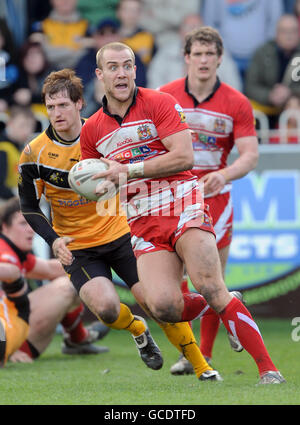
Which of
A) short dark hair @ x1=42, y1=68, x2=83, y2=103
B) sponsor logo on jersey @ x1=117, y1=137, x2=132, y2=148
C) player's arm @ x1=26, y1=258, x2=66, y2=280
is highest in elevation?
short dark hair @ x1=42, y1=68, x2=83, y2=103

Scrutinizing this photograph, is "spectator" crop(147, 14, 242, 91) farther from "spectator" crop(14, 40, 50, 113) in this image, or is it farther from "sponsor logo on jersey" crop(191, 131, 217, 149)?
"sponsor logo on jersey" crop(191, 131, 217, 149)

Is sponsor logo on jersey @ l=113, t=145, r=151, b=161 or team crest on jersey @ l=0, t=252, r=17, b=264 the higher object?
sponsor logo on jersey @ l=113, t=145, r=151, b=161

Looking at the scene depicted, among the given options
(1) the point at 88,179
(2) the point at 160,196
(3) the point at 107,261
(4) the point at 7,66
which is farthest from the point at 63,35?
(1) the point at 88,179

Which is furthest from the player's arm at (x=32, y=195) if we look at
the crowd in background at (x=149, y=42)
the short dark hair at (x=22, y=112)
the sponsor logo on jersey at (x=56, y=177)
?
the crowd in background at (x=149, y=42)

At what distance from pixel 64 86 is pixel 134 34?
5.92 meters

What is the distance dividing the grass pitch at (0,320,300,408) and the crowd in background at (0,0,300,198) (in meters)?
3.72

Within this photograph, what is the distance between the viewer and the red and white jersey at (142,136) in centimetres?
578

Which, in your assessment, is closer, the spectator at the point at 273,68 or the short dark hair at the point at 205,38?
the short dark hair at the point at 205,38

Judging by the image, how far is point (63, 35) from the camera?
12.3 m

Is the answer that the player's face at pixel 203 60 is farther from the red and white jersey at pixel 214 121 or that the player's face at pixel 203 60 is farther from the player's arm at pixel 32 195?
the player's arm at pixel 32 195

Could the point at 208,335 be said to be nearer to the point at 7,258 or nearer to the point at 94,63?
the point at 7,258

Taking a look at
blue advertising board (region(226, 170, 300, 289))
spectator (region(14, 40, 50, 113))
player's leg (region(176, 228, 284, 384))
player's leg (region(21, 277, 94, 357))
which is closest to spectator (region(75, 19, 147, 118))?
spectator (region(14, 40, 50, 113))

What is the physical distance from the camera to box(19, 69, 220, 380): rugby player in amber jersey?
20.7 feet

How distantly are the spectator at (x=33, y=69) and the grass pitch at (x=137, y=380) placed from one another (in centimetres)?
397
